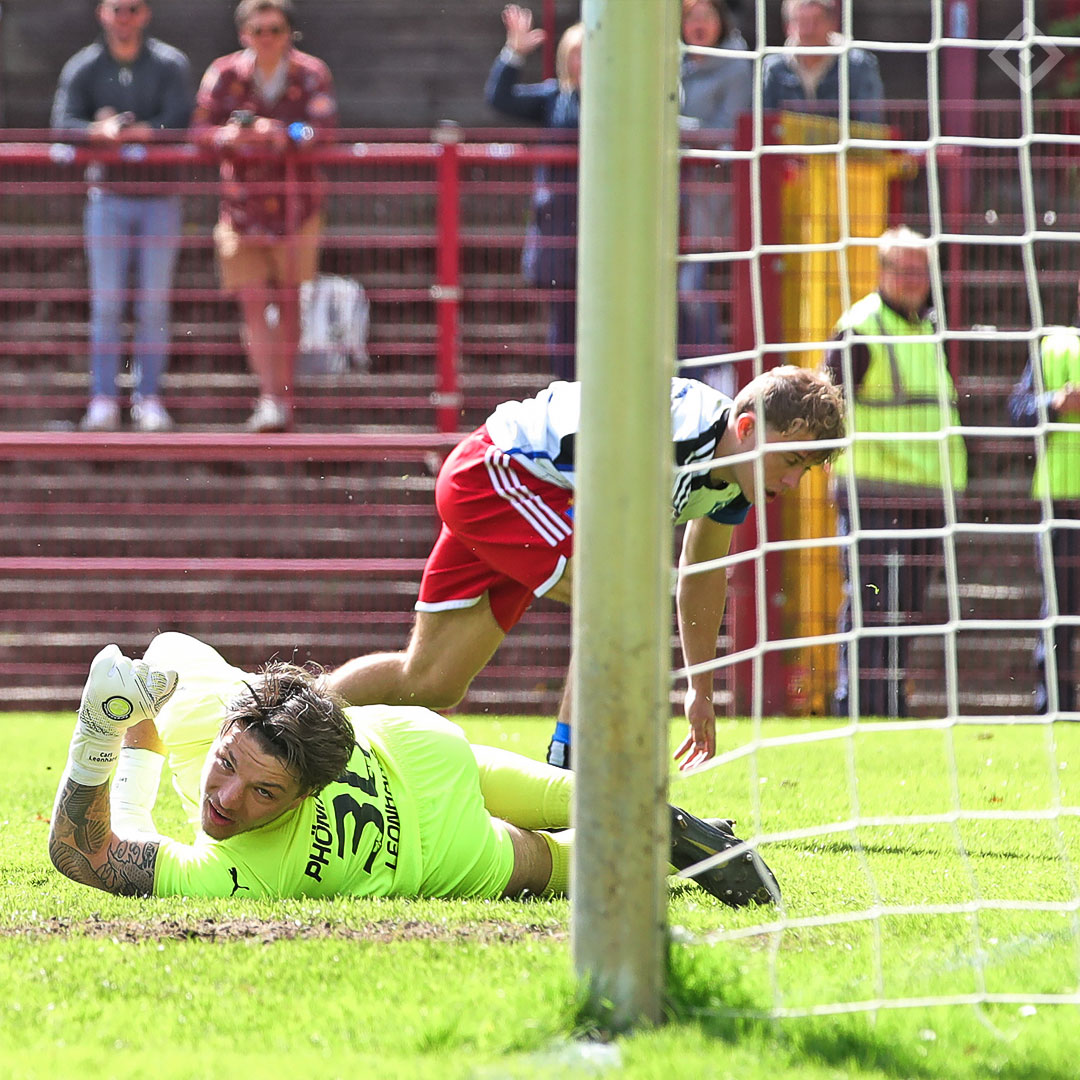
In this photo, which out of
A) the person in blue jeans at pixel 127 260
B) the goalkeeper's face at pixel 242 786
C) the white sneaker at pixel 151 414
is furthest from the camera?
the white sneaker at pixel 151 414

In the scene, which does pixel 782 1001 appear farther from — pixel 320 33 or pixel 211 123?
pixel 320 33

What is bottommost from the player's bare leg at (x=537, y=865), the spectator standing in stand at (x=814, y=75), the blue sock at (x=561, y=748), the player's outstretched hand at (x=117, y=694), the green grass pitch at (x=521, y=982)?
the green grass pitch at (x=521, y=982)

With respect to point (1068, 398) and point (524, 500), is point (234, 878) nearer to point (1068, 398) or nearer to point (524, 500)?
point (524, 500)

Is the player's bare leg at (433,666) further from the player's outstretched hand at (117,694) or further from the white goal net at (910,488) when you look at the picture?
the player's outstretched hand at (117,694)

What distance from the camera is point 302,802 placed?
13.1ft

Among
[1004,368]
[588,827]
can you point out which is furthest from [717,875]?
[1004,368]

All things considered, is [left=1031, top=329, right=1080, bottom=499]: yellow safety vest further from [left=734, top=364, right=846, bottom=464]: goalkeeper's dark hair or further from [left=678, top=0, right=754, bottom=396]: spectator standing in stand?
[left=734, top=364, right=846, bottom=464]: goalkeeper's dark hair

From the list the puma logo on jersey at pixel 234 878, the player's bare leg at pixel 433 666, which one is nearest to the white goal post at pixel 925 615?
the player's bare leg at pixel 433 666

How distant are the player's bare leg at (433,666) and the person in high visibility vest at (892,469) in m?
2.62

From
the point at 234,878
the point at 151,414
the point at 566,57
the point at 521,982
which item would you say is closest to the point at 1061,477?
the point at 566,57

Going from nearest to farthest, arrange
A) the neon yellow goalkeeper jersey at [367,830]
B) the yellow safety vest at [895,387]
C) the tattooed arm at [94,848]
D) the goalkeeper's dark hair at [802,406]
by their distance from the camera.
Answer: the tattooed arm at [94,848] → the neon yellow goalkeeper jersey at [367,830] → the goalkeeper's dark hair at [802,406] → the yellow safety vest at [895,387]

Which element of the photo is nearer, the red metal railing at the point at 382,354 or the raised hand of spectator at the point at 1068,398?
the raised hand of spectator at the point at 1068,398

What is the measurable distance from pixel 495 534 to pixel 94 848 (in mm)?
1756

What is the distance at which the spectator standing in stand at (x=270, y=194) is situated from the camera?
841 cm
